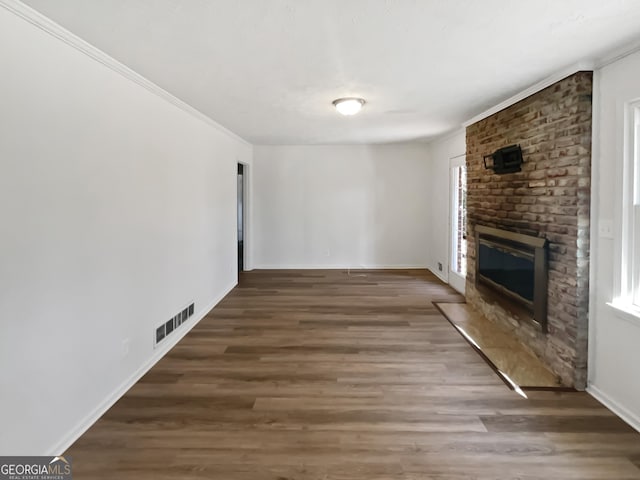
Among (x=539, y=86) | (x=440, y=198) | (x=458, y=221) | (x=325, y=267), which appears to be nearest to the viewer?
(x=539, y=86)

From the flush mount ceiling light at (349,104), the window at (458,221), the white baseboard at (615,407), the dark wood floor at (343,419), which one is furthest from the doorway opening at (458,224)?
the white baseboard at (615,407)

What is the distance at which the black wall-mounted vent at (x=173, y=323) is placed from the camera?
3.30 meters

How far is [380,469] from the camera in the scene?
1931 mm

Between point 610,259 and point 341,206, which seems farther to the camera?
point 341,206

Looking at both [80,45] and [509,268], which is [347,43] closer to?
[80,45]

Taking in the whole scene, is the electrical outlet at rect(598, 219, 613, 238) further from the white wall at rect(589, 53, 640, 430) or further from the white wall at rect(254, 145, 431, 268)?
the white wall at rect(254, 145, 431, 268)

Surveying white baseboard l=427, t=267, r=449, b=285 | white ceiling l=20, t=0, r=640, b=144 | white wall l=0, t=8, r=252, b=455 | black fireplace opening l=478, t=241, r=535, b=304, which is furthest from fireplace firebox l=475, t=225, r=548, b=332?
white wall l=0, t=8, r=252, b=455

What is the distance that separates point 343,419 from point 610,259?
2.11 meters

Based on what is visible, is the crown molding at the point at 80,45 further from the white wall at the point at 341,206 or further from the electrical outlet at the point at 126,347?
the white wall at the point at 341,206

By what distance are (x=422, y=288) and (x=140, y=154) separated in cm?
441

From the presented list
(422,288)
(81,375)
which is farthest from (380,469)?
(422,288)

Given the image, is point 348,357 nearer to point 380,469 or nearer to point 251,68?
point 380,469

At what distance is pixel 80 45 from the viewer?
220 centimetres

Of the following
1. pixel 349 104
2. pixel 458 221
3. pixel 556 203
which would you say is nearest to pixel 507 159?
pixel 556 203
